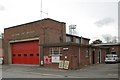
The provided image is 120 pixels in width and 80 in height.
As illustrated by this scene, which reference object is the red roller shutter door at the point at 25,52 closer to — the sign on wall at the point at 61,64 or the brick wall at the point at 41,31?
the brick wall at the point at 41,31

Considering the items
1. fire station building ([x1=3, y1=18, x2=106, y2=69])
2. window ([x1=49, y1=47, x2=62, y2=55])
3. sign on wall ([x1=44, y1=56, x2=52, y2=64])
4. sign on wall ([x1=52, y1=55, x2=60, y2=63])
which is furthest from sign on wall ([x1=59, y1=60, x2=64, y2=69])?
sign on wall ([x1=44, y1=56, x2=52, y2=64])

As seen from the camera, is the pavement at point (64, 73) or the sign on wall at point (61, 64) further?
the sign on wall at point (61, 64)

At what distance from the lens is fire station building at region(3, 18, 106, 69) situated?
2822 cm

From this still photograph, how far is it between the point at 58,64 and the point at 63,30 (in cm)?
963

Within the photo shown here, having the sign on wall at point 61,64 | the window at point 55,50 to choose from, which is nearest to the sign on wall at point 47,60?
the window at point 55,50

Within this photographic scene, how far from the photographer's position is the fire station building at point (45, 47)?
2822 cm

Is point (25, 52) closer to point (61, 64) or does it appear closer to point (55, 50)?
point (55, 50)

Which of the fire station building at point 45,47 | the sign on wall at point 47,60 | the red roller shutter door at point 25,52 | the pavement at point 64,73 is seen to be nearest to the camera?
the pavement at point 64,73

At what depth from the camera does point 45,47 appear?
30484mm

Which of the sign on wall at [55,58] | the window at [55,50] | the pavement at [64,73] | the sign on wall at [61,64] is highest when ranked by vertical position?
the window at [55,50]

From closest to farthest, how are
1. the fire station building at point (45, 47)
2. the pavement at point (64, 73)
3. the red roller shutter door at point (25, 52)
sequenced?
the pavement at point (64, 73), the fire station building at point (45, 47), the red roller shutter door at point (25, 52)

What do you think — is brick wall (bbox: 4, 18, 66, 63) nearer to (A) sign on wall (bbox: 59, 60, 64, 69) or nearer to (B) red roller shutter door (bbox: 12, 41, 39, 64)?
(B) red roller shutter door (bbox: 12, 41, 39, 64)

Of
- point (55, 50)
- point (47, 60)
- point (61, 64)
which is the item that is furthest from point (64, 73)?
point (47, 60)

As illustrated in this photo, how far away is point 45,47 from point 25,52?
7073 millimetres
